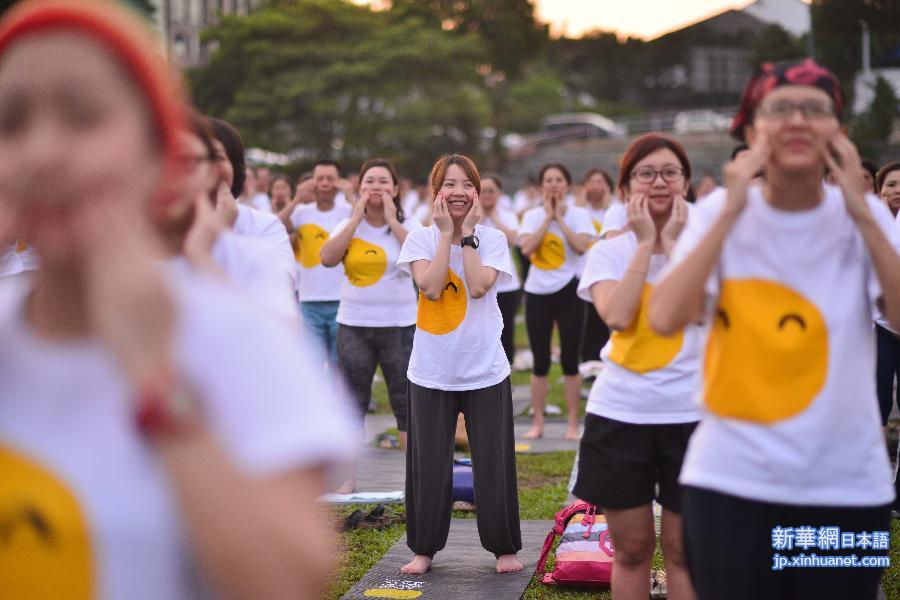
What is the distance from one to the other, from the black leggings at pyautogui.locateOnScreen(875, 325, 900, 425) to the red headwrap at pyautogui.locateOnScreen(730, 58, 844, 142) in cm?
463

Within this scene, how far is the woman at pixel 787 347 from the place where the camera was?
2.65 meters

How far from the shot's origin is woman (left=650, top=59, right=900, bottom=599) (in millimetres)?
2652

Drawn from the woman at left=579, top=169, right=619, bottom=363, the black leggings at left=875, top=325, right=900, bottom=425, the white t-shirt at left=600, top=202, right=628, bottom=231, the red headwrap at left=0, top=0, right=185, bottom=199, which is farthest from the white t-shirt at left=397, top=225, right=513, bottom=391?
the woman at left=579, top=169, right=619, bottom=363

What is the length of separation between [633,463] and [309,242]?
249 inches

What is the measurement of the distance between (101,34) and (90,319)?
14.6 inches

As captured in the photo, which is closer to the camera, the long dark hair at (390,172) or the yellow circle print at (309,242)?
the long dark hair at (390,172)

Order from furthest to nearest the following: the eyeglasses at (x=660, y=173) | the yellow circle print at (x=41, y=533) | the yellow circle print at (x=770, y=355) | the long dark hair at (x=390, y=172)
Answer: the long dark hair at (x=390, y=172) < the eyeglasses at (x=660, y=173) < the yellow circle print at (x=770, y=355) < the yellow circle print at (x=41, y=533)

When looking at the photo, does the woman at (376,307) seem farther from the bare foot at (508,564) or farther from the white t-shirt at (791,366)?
the white t-shirt at (791,366)

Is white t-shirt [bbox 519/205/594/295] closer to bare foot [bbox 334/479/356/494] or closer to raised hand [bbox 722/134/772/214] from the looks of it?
bare foot [bbox 334/479/356/494]

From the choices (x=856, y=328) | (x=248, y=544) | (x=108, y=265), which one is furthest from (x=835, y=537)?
(x=108, y=265)

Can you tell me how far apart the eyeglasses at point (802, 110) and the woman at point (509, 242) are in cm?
803

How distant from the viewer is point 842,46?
1435 inches

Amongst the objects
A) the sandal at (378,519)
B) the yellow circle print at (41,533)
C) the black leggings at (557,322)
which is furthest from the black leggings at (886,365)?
the yellow circle print at (41,533)

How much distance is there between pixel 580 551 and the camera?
5.79 metres
